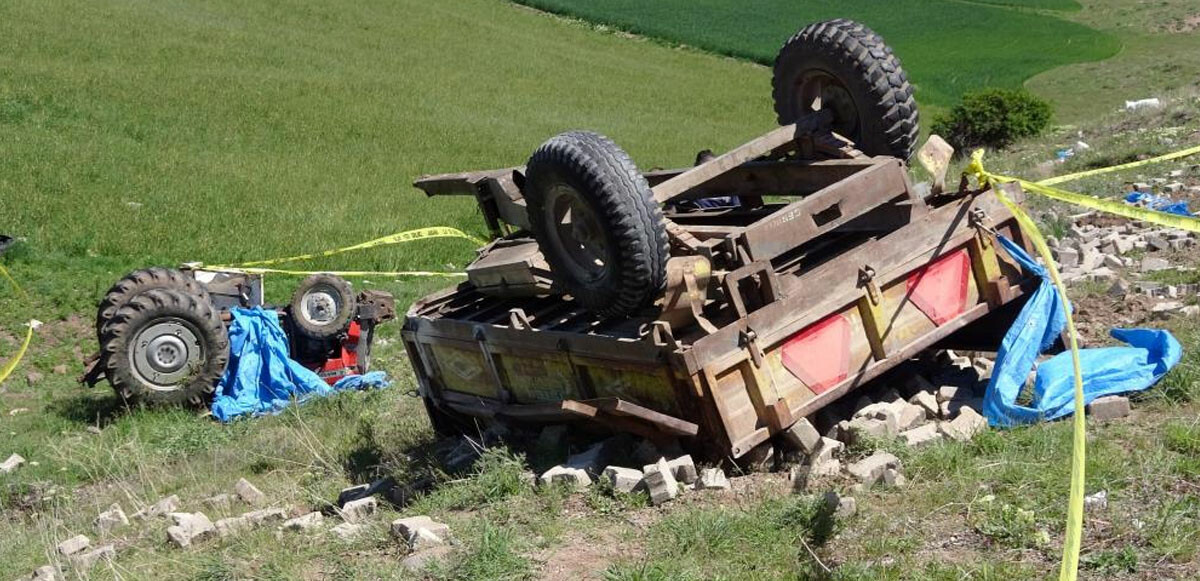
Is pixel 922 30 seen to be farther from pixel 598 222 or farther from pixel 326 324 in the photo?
pixel 598 222

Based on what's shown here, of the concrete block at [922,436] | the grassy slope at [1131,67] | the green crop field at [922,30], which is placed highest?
the concrete block at [922,436]

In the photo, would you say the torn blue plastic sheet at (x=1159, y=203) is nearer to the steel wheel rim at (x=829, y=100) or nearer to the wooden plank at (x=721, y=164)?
the steel wheel rim at (x=829, y=100)

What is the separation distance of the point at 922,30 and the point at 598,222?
53565mm

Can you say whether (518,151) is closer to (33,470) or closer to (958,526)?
(33,470)

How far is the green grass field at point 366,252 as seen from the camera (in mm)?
5520

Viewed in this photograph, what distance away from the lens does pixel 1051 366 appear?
681cm

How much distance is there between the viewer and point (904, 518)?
5.54 metres

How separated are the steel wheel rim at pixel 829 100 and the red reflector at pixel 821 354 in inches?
66.3

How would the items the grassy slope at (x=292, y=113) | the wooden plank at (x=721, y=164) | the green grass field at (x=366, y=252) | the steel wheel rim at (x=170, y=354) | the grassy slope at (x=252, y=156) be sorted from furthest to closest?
the grassy slope at (x=292, y=113), the steel wheel rim at (x=170, y=354), the grassy slope at (x=252, y=156), the wooden plank at (x=721, y=164), the green grass field at (x=366, y=252)

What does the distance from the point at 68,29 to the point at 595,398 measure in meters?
31.9

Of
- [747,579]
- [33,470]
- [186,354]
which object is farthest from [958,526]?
[186,354]

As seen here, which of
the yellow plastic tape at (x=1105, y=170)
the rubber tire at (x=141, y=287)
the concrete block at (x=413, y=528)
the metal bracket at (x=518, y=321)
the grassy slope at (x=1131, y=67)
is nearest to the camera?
the concrete block at (x=413, y=528)

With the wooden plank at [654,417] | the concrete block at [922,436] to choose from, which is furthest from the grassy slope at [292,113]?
the concrete block at [922,436]

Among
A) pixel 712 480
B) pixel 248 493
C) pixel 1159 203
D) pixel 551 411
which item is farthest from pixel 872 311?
pixel 1159 203
